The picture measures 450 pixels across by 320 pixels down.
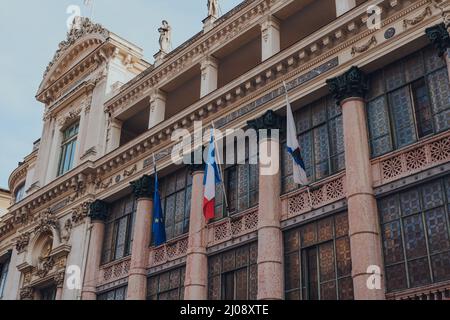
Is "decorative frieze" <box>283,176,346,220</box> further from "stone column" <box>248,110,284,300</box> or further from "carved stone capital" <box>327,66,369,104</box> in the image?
"carved stone capital" <box>327,66,369,104</box>

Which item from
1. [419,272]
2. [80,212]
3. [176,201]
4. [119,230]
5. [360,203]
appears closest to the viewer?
[419,272]

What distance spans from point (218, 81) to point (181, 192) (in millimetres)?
5206

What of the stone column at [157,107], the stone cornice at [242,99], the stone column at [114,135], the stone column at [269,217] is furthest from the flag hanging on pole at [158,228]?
the stone column at [114,135]

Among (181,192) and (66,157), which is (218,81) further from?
(66,157)

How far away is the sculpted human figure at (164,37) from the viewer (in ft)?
89.7

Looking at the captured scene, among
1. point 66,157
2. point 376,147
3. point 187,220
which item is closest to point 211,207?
point 187,220

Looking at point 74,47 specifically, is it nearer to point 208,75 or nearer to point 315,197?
point 208,75

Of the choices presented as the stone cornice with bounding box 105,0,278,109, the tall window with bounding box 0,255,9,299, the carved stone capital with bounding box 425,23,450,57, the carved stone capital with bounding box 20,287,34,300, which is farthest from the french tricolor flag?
the tall window with bounding box 0,255,9,299

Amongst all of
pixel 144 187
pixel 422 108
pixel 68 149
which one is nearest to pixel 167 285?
pixel 144 187

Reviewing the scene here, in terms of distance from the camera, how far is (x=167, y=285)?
70.1ft

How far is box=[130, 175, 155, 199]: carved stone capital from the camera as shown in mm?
23734

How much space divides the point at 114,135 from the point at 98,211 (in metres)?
3.86

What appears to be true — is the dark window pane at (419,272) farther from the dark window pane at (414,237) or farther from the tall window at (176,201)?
the tall window at (176,201)

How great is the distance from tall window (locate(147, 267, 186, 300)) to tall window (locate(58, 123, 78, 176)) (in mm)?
9913
